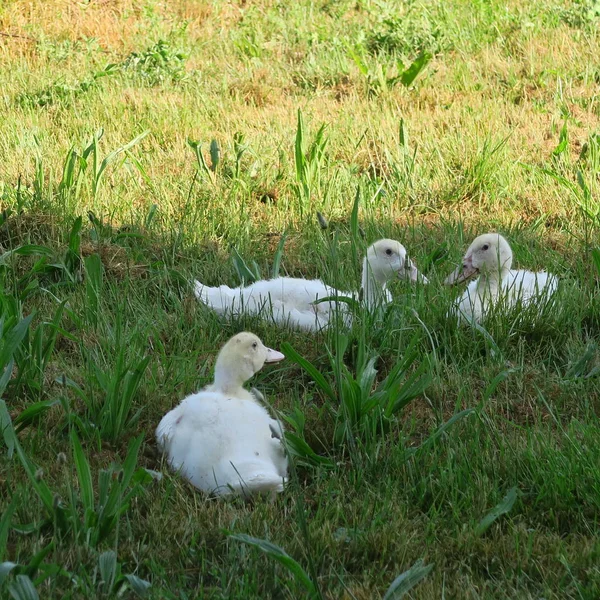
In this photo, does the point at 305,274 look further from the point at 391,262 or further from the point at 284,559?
the point at 284,559

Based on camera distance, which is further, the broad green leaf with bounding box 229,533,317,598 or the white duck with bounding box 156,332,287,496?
the white duck with bounding box 156,332,287,496

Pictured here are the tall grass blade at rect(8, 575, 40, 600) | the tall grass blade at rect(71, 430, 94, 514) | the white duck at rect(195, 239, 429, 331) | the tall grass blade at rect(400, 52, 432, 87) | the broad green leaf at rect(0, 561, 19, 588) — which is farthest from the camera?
the tall grass blade at rect(400, 52, 432, 87)

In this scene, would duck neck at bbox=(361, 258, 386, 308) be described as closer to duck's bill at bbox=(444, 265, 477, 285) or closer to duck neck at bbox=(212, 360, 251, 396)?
duck's bill at bbox=(444, 265, 477, 285)

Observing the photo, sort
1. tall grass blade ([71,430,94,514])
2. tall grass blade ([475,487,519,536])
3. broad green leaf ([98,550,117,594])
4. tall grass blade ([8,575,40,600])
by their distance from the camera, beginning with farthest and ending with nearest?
tall grass blade ([475,487,519,536]), tall grass blade ([71,430,94,514]), broad green leaf ([98,550,117,594]), tall grass blade ([8,575,40,600])

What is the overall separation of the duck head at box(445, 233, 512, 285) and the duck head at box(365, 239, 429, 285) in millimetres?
201

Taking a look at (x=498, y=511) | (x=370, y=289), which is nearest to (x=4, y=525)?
(x=498, y=511)

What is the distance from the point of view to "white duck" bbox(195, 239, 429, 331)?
4992mm

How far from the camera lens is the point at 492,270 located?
5336 mm

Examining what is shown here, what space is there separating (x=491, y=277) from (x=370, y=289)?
658 millimetres

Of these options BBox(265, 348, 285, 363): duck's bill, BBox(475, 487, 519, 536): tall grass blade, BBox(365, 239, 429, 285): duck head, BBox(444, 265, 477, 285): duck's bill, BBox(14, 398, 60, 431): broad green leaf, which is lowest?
BBox(444, 265, 477, 285): duck's bill

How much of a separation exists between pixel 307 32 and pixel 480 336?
273 inches

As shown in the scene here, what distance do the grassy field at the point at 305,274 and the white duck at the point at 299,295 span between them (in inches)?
4.9

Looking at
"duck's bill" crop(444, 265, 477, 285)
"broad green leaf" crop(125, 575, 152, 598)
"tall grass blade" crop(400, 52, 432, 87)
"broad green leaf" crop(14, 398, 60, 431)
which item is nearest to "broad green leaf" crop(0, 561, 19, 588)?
"broad green leaf" crop(125, 575, 152, 598)

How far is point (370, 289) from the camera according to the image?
213 inches
